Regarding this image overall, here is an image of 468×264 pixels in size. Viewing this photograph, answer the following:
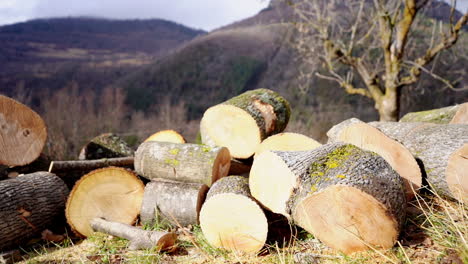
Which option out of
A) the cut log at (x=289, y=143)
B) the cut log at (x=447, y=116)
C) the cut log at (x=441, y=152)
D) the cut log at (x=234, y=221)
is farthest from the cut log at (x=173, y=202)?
the cut log at (x=447, y=116)

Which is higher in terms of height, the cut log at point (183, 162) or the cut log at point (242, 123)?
the cut log at point (242, 123)

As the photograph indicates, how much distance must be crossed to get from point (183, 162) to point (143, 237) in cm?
101

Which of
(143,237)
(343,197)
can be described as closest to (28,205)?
(143,237)

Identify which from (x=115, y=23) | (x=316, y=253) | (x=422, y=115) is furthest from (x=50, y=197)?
(x=115, y=23)

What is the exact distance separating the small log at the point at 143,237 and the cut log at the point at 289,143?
4.91 feet

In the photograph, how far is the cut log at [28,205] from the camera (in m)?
3.52

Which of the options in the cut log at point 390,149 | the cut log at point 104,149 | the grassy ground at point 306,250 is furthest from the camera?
the cut log at point 104,149

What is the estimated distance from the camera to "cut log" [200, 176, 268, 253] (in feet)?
9.71

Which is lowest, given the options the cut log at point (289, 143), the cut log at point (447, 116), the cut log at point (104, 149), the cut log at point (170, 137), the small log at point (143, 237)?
the small log at point (143, 237)

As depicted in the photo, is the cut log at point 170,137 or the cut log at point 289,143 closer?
the cut log at point 289,143

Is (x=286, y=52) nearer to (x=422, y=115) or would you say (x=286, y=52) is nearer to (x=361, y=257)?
(x=422, y=115)

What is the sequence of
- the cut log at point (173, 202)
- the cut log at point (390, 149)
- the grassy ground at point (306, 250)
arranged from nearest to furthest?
the grassy ground at point (306, 250)
the cut log at point (390, 149)
the cut log at point (173, 202)

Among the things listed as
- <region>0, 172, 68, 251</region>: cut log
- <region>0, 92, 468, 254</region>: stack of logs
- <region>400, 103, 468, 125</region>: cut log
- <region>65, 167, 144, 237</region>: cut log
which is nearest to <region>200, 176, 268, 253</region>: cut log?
<region>0, 92, 468, 254</region>: stack of logs

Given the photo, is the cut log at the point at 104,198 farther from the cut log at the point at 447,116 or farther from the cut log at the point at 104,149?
the cut log at the point at 447,116
